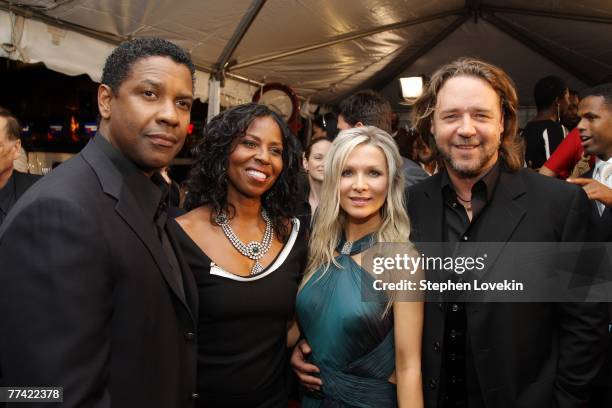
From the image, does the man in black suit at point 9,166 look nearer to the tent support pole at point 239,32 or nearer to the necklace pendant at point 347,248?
the necklace pendant at point 347,248

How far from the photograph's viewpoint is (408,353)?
1796 millimetres

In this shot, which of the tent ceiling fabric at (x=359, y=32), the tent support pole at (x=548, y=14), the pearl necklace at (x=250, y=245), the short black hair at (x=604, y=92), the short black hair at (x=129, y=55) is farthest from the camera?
the tent support pole at (x=548, y=14)

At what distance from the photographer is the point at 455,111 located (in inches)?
75.2

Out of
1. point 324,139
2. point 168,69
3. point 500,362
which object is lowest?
point 500,362

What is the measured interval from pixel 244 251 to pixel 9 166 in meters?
2.15

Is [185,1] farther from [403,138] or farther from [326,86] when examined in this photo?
[326,86]

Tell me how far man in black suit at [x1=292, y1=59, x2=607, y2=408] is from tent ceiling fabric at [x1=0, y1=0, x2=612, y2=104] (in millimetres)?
3040

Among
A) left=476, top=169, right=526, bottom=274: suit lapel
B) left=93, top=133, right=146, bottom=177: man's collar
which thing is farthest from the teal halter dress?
left=93, top=133, right=146, bottom=177: man's collar

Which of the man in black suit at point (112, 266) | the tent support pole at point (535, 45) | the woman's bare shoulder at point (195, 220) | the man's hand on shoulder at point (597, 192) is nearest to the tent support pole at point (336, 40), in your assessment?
the tent support pole at point (535, 45)

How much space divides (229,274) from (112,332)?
27.2 inches

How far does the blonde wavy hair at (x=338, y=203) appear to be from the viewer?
2053 millimetres

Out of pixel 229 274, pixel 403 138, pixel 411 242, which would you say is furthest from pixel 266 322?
pixel 403 138

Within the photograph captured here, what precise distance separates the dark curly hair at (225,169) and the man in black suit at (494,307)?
0.64 m

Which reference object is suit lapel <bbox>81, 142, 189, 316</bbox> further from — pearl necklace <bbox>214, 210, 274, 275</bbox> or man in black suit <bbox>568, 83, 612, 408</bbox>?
man in black suit <bbox>568, 83, 612, 408</bbox>
